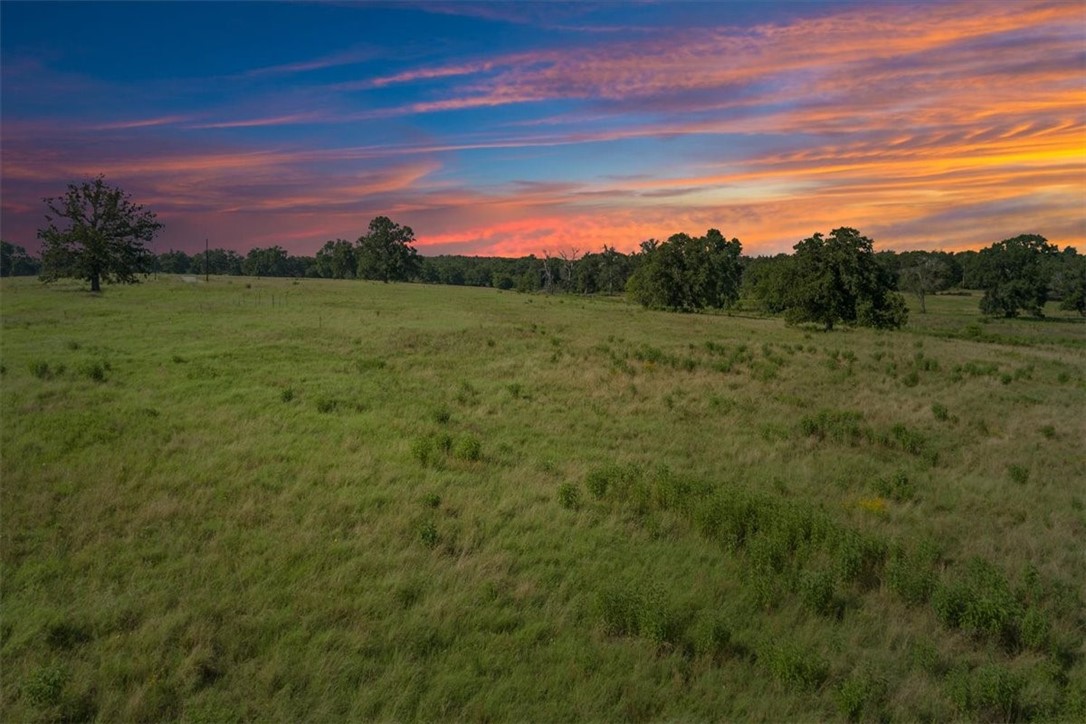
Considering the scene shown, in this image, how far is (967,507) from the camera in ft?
39.6

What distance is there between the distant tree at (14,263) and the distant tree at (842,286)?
144981 mm

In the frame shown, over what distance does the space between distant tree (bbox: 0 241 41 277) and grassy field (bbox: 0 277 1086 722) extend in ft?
445

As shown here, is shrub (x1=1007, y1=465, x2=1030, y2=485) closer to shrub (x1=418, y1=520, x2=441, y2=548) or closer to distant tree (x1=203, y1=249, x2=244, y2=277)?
shrub (x1=418, y1=520, x2=441, y2=548)

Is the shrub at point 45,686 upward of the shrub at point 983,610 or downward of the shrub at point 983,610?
downward

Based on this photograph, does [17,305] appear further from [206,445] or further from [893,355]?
[893,355]

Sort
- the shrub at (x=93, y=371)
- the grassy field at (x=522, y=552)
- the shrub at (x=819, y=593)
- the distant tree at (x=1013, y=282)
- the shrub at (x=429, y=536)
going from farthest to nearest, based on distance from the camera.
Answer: the distant tree at (x=1013, y=282)
the shrub at (x=93, y=371)
the shrub at (x=429, y=536)
the shrub at (x=819, y=593)
the grassy field at (x=522, y=552)

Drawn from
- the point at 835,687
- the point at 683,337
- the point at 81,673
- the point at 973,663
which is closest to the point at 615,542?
the point at 835,687

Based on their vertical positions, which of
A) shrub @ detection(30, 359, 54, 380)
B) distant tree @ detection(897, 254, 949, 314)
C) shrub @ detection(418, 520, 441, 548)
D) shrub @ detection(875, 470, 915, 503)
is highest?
distant tree @ detection(897, 254, 949, 314)

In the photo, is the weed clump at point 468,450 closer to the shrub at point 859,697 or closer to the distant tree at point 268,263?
the shrub at point 859,697

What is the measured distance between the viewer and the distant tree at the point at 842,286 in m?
47.6

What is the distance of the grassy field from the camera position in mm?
6340

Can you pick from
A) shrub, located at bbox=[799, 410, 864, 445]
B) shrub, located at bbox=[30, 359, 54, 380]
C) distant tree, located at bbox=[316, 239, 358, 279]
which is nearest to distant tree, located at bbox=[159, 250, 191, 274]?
distant tree, located at bbox=[316, 239, 358, 279]

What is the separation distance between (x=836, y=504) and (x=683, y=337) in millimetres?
28117

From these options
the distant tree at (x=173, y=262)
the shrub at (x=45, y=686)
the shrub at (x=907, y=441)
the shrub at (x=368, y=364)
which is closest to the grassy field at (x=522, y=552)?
the shrub at (x=45, y=686)
